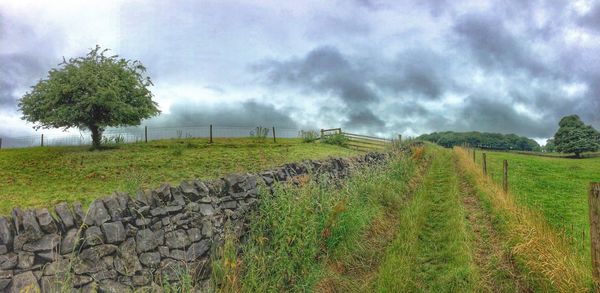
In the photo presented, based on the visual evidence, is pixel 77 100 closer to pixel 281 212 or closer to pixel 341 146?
pixel 341 146

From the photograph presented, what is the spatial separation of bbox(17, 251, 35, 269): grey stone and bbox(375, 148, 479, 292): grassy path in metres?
4.73

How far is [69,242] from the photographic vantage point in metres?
4.98

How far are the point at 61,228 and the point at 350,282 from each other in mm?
4274

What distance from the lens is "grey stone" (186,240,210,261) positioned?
19.3 feet

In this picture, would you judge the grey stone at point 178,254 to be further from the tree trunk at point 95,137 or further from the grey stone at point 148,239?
the tree trunk at point 95,137

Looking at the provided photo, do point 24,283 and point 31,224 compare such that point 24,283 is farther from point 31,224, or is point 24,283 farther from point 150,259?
point 150,259

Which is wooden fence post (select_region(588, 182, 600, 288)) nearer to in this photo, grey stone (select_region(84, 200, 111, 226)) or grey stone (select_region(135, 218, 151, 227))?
grey stone (select_region(135, 218, 151, 227))

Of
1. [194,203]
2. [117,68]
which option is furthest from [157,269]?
[117,68]

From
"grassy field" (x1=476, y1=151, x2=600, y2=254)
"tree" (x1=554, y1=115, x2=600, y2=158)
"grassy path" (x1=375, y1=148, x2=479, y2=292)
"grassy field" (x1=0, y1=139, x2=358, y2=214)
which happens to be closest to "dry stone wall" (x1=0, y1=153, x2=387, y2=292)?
"grassy path" (x1=375, y1=148, x2=479, y2=292)

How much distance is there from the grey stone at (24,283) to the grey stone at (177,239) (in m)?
1.68

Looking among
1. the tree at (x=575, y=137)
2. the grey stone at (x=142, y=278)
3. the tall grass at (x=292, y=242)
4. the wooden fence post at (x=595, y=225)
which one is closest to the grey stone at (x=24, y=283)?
the grey stone at (x=142, y=278)

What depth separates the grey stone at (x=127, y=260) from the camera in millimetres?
5312

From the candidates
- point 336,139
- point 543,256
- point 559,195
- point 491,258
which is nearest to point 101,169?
point 491,258

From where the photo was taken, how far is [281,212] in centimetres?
659
